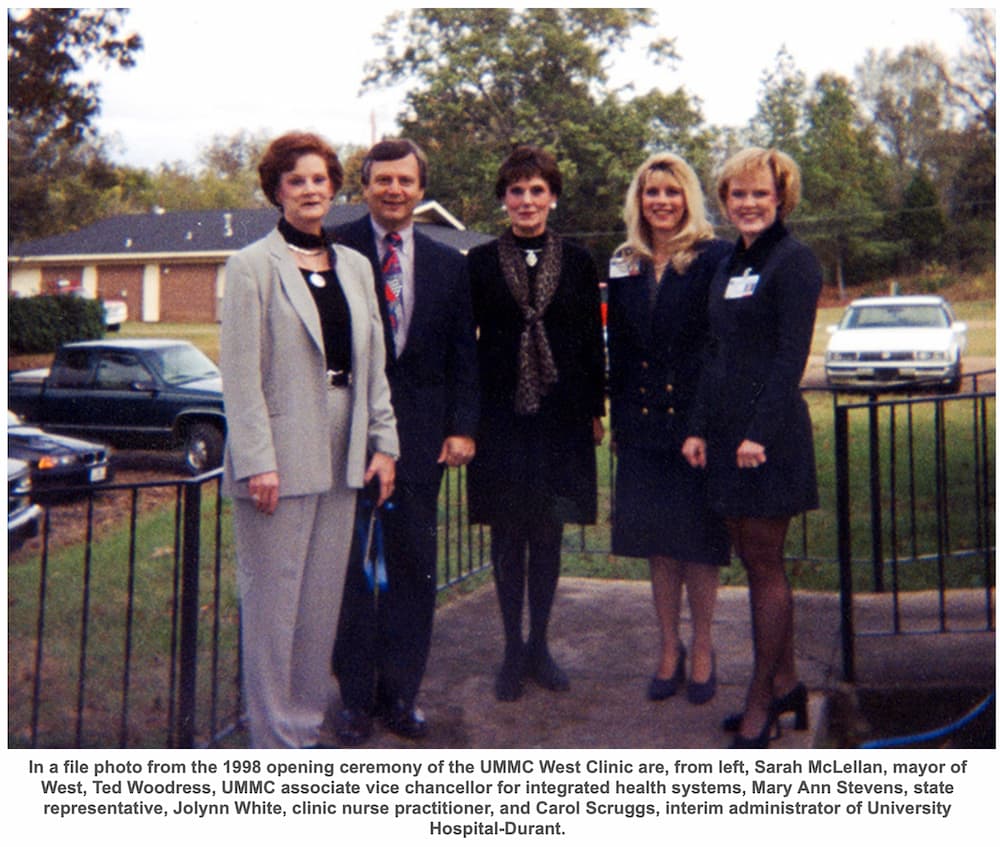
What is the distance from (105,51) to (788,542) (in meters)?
4.37

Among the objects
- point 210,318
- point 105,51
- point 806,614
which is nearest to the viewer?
point 105,51

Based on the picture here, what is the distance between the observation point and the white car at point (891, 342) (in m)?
8.76

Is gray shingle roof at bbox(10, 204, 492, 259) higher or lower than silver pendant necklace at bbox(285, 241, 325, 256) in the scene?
higher

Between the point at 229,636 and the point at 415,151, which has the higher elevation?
the point at 415,151

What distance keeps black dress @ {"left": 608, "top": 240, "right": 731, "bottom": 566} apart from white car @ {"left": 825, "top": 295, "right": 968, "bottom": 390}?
5.43m

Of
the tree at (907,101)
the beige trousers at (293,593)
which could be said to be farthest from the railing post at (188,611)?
the tree at (907,101)

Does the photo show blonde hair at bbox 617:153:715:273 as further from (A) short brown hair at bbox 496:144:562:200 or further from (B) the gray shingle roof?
(B) the gray shingle roof

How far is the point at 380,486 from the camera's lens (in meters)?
2.85

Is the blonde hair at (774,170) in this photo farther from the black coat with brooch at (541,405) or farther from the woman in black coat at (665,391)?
the black coat with brooch at (541,405)

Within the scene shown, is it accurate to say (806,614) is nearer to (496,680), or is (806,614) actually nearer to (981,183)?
(496,680)

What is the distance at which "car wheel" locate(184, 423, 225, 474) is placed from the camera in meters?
4.87

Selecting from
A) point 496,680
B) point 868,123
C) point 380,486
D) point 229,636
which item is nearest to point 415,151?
point 380,486

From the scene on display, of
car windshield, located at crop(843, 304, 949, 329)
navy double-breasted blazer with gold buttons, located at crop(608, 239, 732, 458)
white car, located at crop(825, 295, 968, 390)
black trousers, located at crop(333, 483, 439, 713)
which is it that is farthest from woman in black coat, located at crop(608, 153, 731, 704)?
car windshield, located at crop(843, 304, 949, 329)

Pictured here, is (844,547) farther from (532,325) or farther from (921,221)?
(921,221)
